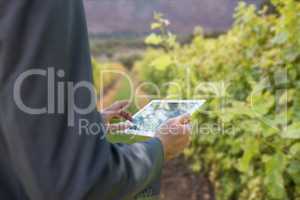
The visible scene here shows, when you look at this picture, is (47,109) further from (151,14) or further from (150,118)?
(151,14)

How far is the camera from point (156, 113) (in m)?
1.43

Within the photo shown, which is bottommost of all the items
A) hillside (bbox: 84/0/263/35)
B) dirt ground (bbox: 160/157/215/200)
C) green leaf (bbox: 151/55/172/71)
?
dirt ground (bbox: 160/157/215/200)

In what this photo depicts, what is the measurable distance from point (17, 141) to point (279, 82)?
1.91 meters

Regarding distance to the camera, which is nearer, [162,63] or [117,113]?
[117,113]

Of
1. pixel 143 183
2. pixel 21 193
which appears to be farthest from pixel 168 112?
pixel 21 193

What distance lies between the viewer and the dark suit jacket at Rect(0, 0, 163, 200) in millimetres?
819

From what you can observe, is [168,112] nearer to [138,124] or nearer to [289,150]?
[138,124]


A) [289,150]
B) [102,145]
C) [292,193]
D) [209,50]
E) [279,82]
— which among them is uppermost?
[209,50]

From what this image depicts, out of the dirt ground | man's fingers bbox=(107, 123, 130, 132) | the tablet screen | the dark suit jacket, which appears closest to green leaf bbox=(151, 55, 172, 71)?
the dirt ground

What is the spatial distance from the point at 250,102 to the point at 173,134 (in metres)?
1.29

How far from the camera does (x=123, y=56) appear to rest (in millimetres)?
8734

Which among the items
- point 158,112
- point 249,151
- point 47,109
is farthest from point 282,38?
point 47,109

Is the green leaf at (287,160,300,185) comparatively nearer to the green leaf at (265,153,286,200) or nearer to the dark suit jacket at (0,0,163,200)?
the green leaf at (265,153,286,200)

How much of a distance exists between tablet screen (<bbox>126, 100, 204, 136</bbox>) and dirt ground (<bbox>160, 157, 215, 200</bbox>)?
7.84 ft
